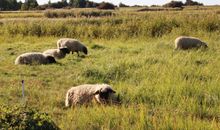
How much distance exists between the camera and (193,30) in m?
19.3

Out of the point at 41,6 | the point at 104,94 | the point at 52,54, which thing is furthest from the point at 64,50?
the point at 41,6

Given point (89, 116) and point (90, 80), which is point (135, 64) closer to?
point (90, 80)

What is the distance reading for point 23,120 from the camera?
15.9ft

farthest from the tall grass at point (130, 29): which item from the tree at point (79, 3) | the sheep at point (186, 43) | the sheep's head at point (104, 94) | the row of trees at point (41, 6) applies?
the tree at point (79, 3)

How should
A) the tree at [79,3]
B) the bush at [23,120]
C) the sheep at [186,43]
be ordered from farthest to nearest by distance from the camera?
the tree at [79,3]
the sheep at [186,43]
the bush at [23,120]

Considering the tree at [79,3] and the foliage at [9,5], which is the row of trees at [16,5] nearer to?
the foliage at [9,5]

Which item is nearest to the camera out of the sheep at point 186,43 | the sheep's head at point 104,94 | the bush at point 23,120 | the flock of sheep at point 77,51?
the bush at point 23,120

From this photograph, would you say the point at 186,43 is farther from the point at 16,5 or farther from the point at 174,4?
the point at 16,5

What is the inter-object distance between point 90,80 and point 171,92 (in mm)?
2562

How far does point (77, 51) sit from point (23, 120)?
9789mm

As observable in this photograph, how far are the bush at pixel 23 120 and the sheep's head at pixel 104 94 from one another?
2261mm

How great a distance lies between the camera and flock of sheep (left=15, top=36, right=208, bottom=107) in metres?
7.37

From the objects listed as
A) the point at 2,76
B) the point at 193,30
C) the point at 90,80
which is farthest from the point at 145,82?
the point at 193,30

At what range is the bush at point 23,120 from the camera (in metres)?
4.77
